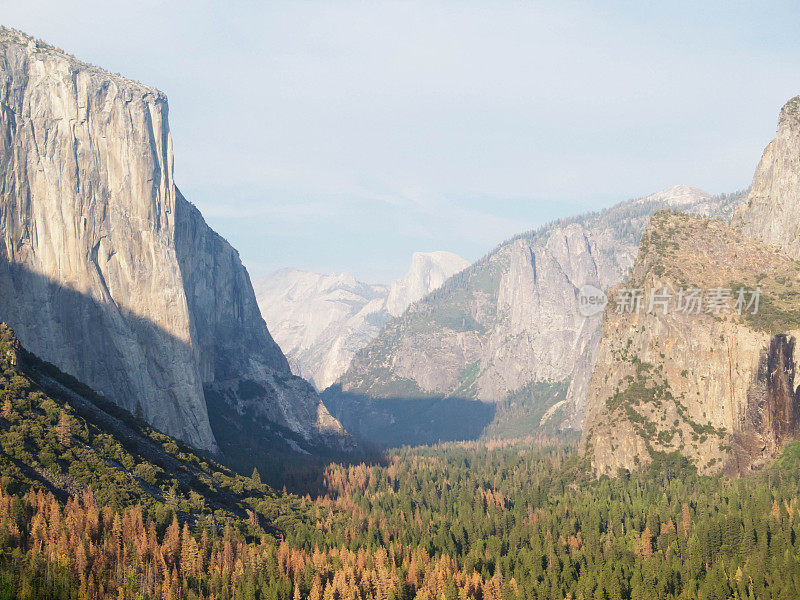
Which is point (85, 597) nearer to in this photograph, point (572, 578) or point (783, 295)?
point (572, 578)

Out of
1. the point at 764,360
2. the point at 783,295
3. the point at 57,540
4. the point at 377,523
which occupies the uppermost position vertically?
the point at 783,295

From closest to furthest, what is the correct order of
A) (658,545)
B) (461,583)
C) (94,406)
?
(461,583), (658,545), (94,406)

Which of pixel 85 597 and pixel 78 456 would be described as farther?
pixel 78 456

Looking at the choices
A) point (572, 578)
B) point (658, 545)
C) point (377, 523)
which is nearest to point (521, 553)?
point (572, 578)

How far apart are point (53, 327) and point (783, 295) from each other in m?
172

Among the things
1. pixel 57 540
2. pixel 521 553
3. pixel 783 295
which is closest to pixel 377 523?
pixel 521 553

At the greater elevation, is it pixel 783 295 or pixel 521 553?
pixel 783 295

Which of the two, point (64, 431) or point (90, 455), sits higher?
point (64, 431)

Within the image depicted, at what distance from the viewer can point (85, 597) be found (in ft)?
342

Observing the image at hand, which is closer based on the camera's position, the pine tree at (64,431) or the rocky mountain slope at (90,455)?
the rocky mountain slope at (90,455)

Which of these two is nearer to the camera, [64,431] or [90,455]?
[90,455]

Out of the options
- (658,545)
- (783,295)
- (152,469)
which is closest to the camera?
(152,469)

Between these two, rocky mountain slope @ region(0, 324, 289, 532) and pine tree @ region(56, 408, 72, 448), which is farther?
pine tree @ region(56, 408, 72, 448)

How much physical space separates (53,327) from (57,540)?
301 feet
